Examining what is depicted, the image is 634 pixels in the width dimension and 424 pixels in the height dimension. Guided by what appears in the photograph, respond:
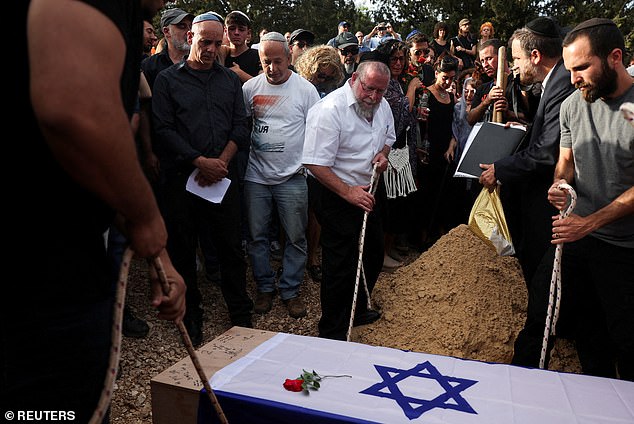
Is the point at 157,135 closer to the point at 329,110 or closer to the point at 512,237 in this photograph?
the point at 329,110

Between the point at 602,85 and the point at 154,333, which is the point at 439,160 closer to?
the point at 602,85

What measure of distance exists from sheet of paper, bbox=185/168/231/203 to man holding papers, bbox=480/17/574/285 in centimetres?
184

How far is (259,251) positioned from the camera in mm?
4371

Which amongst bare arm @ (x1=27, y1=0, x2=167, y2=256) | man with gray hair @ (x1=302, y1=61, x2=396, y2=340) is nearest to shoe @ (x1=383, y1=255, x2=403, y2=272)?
man with gray hair @ (x1=302, y1=61, x2=396, y2=340)

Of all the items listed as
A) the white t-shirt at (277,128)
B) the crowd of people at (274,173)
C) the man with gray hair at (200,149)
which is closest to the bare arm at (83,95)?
the crowd of people at (274,173)

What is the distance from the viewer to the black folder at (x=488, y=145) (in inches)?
147

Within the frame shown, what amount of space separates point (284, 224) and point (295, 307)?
0.69m

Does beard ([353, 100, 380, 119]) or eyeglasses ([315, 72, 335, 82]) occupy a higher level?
eyeglasses ([315, 72, 335, 82])

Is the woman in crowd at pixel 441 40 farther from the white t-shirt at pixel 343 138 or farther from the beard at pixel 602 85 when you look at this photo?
the beard at pixel 602 85

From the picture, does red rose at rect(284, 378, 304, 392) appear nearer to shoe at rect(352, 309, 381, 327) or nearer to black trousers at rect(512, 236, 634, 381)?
black trousers at rect(512, 236, 634, 381)

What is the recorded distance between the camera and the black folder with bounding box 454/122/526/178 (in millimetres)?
3738

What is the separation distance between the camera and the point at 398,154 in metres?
5.11

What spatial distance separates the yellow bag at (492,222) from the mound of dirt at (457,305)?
0.45m

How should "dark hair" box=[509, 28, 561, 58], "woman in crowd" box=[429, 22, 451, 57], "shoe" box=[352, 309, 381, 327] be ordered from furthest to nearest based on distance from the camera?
"woman in crowd" box=[429, 22, 451, 57]
"shoe" box=[352, 309, 381, 327]
"dark hair" box=[509, 28, 561, 58]
